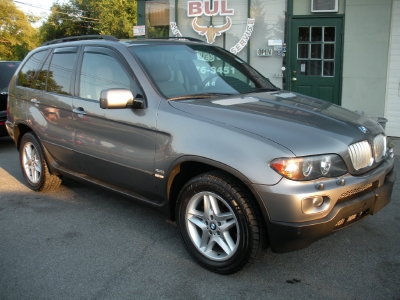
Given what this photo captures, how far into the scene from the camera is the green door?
9328 mm

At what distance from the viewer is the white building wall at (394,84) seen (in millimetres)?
8809

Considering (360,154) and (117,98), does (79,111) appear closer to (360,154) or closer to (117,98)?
(117,98)

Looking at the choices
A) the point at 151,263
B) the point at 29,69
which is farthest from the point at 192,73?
the point at 29,69

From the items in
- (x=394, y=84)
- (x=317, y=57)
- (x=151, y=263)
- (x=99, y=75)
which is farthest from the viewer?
(x=317, y=57)

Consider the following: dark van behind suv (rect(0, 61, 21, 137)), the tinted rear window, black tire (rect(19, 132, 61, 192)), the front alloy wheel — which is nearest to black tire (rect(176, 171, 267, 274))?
the front alloy wheel

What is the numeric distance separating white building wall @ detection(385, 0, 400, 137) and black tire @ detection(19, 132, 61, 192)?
21.5 feet

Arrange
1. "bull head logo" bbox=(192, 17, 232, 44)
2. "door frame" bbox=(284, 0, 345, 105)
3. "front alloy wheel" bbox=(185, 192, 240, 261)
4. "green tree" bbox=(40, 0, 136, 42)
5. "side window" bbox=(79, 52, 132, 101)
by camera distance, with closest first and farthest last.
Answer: "front alloy wheel" bbox=(185, 192, 240, 261) < "side window" bbox=(79, 52, 132, 101) < "door frame" bbox=(284, 0, 345, 105) < "bull head logo" bbox=(192, 17, 232, 44) < "green tree" bbox=(40, 0, 136, 42)

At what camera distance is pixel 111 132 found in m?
4.12

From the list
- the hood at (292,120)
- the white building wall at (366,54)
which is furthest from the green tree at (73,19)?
the hood at (292,120)

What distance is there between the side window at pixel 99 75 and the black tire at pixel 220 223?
3.99ft

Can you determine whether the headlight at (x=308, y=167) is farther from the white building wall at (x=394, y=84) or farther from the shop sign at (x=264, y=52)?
the shop sign at (x=264, y=52)

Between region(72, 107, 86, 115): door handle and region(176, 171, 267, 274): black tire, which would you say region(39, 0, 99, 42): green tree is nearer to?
region(72, 107, 86, 115): door handle

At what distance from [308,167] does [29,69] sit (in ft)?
13.1

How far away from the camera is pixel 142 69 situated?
13.1ft
